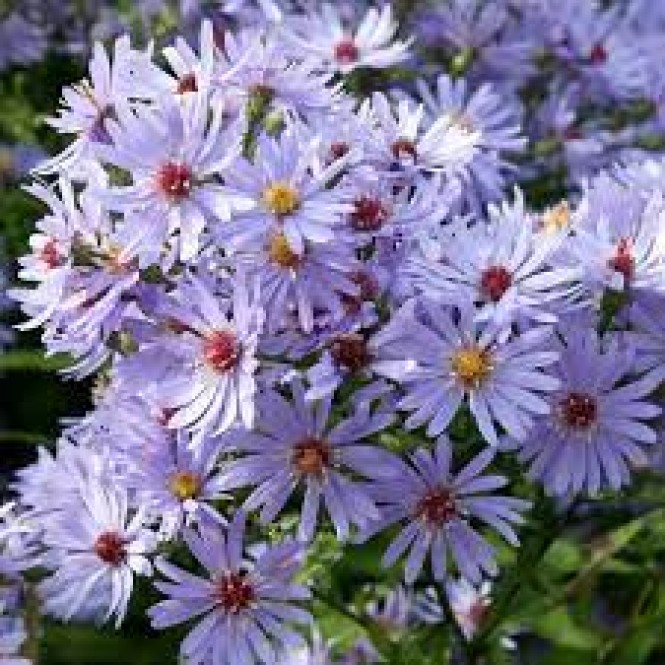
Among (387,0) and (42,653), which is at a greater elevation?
(387,0)

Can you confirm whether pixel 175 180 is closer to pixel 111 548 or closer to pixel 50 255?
pixel 50 255

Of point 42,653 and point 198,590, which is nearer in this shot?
point 198,590

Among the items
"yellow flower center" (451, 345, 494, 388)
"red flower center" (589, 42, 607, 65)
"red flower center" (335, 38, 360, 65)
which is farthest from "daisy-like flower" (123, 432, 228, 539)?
"red flower center" (589, 42, 607, 65)

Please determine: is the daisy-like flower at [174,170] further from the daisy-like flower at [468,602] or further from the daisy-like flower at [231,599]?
the daisy-like flower at [468,602]

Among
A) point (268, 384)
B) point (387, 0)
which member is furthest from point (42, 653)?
point (387, 0)

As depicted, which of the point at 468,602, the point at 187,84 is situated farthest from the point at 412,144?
the point at 468,602

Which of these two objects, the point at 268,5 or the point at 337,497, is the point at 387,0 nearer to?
the point at 268,5
